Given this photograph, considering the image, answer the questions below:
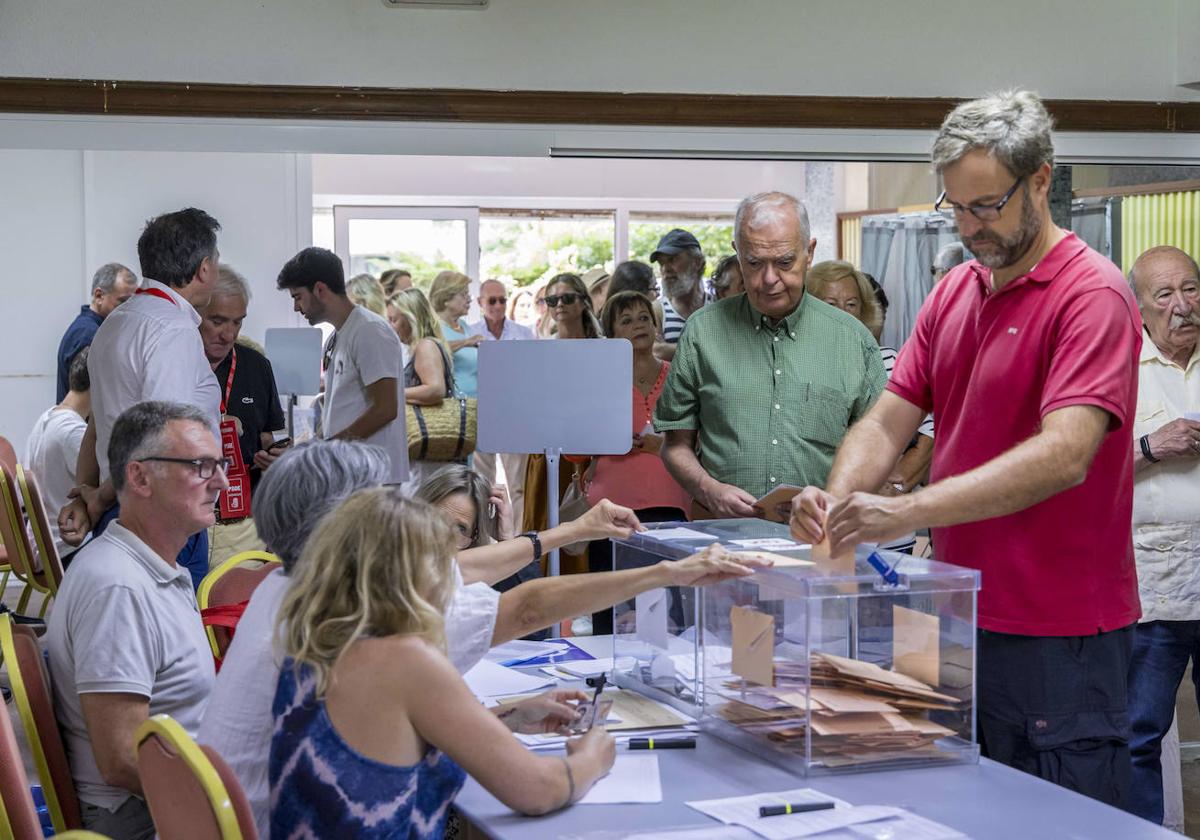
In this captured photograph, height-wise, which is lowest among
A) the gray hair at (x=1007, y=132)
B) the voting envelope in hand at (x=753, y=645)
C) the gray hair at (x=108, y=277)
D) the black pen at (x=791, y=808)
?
the black pen at (x=791, y=808)

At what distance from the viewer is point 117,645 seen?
2348 millimetres

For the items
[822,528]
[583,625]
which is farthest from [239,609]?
[583,625]

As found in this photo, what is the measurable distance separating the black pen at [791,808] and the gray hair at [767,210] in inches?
71.6

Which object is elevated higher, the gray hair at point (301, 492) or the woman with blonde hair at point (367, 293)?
the woman with blonde hair at point (367, 293)

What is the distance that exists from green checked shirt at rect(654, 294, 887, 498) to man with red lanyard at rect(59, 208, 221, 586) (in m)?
1.32

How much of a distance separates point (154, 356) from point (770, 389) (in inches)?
66.3

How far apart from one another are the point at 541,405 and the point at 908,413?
174 cm

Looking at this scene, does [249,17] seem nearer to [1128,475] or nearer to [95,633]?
[95,633]

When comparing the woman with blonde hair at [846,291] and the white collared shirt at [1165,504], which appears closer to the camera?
the white collared shirt at [1165,504]

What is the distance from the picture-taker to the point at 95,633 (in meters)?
2.35

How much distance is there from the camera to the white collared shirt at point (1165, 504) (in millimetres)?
3572

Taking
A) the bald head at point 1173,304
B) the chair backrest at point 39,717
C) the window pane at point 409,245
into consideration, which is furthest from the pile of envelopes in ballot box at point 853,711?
the window pane at point 409,245

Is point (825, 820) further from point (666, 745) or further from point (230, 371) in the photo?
point (230, 371)

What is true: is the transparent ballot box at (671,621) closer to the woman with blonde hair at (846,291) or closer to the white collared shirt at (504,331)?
the woman with blonde hair at (846,291)
